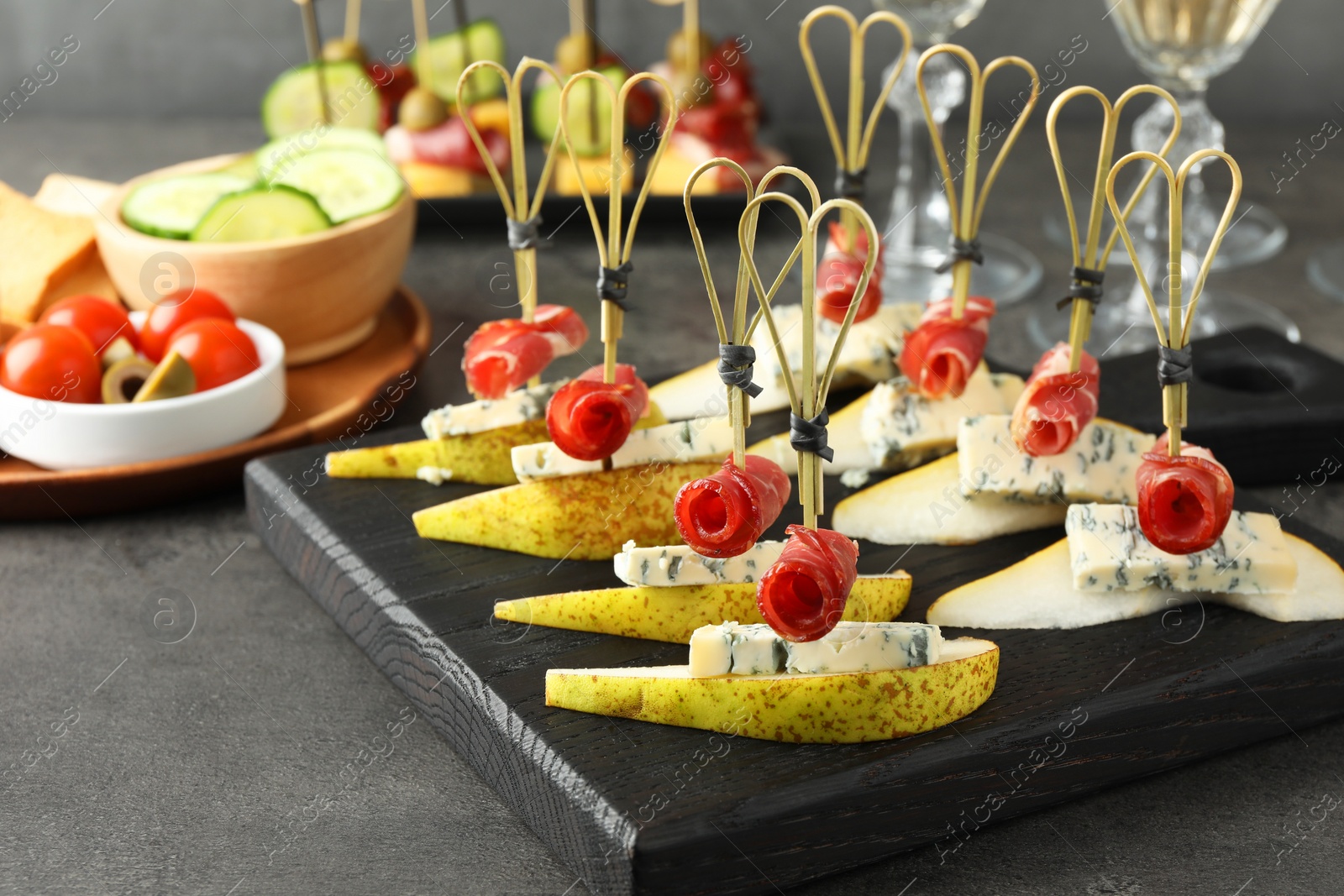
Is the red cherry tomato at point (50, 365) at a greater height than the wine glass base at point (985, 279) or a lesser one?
greater

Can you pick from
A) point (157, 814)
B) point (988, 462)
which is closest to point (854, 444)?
point (988, 462)

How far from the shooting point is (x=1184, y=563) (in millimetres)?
1373

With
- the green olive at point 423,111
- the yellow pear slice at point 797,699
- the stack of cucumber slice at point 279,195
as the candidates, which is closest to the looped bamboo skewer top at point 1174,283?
the yellow pear slice at point 797,699

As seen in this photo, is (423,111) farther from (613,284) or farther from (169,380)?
(613,284)

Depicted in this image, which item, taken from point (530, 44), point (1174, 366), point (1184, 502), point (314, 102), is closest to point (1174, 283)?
point (1174, 366)

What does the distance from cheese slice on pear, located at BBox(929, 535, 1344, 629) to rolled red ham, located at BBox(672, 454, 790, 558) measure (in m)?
0.24

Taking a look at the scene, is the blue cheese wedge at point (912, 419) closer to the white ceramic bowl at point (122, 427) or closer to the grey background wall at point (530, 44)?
the white ceramic bowl at point (122, 427)

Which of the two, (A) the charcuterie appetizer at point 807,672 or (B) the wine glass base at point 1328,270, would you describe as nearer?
(A) the charcuterie appetizer at point 807,672

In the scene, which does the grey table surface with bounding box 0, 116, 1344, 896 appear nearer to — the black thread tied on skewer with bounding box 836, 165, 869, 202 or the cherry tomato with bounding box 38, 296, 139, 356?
the cherry tomato with bounding box 38, 296, 139, 356

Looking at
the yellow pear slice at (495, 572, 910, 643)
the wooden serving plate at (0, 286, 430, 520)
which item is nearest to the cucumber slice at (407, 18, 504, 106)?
the wooden serving plate at (0, 286, 430, 520)

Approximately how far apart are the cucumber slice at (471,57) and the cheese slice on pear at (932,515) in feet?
6.47

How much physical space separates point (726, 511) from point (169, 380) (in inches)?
34.0

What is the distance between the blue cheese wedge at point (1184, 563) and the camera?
1368 millimetres

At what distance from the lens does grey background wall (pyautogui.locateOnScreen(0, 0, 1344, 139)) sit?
3.57 metres
